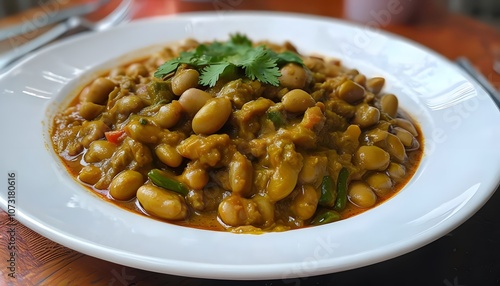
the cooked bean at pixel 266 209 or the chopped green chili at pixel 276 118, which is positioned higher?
the chopped green chili at pixel 276 118

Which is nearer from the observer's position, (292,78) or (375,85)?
(292,78)

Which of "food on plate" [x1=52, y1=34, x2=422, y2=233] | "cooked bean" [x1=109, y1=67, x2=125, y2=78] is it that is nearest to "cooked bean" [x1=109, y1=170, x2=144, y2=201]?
"food on plate" [x1=52, y1=34, x2=422, y2=233]

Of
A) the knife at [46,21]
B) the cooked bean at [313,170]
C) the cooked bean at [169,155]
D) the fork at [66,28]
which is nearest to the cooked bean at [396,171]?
the cooked bean at [313,170]

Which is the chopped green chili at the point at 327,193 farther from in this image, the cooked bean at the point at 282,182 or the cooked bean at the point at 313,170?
the cooked bean at the point at 282,182

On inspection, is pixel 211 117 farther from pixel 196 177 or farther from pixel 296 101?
pixel 296 101

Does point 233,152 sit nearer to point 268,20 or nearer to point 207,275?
point 207,275

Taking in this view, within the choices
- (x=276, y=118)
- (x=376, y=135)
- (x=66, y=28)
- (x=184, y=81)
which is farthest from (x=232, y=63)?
(x=66, y=28)

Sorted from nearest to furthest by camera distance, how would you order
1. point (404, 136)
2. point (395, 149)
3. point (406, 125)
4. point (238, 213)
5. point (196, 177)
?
1. point (238, 213)
2. point (196, 177)
3. point (395, 149)
4. point (404, 136)
5. point (406, 125)
